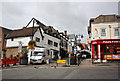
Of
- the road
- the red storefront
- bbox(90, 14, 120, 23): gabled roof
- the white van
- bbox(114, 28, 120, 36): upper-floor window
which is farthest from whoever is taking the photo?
bbox(90, 14, 120, 23): gabled roof

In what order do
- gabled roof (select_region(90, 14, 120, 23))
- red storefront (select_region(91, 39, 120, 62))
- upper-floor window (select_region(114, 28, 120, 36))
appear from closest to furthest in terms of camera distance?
red storefront (select_region(91, 39, 120, 62)), upper-floor window (select_region(114, 28, 120, 36)), gabled roof (select_region(90, 14, 120, 23))

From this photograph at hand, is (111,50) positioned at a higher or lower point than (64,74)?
higher

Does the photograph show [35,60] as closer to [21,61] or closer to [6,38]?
[21,61]

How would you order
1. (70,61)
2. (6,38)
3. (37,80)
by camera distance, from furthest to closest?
(6,38), (70,61), (37,80)

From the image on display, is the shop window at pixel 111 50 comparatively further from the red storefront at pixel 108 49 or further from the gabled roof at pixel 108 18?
the gabled roof at pixel 108 18

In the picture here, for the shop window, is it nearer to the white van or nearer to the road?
the white van

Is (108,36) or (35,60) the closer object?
(35,60)

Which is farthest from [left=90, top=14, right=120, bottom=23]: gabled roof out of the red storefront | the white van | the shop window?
the white van

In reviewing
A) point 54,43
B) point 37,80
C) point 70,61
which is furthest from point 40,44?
point 37,80

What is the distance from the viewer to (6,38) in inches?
1515

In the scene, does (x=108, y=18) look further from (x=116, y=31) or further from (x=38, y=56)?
(x=38, y=56)

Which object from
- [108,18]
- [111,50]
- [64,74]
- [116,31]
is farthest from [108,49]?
[64,74]

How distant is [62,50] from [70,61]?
Result: 31.9m

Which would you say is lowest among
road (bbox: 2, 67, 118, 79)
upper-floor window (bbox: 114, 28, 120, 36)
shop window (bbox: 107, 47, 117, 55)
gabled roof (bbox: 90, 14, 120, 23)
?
road (bbox: 2, 67, 118, 79)
